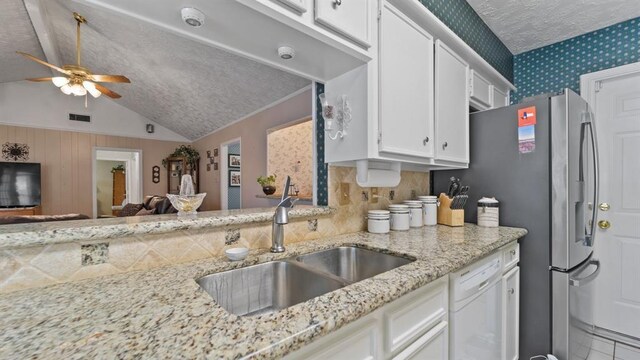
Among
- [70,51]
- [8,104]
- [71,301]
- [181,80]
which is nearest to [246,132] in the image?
[181,80]

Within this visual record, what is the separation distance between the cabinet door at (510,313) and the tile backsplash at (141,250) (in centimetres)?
95

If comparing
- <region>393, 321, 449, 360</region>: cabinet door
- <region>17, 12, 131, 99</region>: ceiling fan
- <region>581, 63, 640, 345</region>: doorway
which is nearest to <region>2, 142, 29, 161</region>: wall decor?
<region>17, 12, 131, 99</region>: ceiling fan

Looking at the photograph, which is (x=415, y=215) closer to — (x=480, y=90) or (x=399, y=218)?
(x=399, y=218)

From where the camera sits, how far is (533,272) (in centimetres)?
160

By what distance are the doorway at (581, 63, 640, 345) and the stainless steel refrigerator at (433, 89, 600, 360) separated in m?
0.64

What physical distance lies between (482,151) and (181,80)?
3.61 metres

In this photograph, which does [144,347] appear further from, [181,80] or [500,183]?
[181,80]

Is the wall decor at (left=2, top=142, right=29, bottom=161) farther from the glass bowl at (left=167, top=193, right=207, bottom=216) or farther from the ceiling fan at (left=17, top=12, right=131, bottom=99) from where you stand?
the glass bowl at (left=167, top=193, right=207, bottom=216)

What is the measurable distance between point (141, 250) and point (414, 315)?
95cm

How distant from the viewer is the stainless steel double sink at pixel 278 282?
936 millimetres

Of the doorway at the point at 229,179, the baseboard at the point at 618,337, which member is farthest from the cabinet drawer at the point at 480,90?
the doorway at the point at 229,179

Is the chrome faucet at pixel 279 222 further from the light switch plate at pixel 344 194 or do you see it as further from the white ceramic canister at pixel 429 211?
the white ceramic canister at pixel 429 211

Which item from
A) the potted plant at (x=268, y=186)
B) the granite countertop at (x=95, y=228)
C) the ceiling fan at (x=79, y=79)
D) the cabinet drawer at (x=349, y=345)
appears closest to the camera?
the cabinet drawer at (x=349, y=345)

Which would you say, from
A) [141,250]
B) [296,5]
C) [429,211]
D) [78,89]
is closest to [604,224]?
[429,211]
